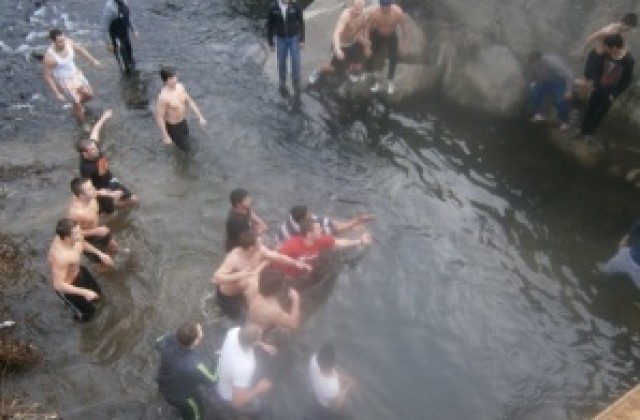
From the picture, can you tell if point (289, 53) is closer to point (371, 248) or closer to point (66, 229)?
point (371, 248)

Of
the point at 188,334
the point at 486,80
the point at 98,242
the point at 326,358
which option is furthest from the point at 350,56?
the point at 188,334

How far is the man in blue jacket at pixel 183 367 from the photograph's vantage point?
593 centimetres

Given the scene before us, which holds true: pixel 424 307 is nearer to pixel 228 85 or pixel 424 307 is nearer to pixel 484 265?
pixel 484 265

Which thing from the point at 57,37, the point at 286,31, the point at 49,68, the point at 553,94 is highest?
the point at 57,37

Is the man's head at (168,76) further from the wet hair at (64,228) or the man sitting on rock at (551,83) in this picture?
the man sitting on rock at (551,83)

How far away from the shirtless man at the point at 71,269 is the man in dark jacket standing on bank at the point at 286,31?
6.27 m

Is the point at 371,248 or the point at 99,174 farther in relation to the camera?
the point at 371,248

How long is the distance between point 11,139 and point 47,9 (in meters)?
6.61

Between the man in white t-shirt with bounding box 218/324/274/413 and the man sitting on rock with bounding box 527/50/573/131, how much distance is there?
8574 mm

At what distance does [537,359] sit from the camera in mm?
8328

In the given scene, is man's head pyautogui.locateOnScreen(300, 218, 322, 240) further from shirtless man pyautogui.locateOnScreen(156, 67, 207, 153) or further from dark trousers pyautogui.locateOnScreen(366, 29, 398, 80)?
dark trousers pyautogui.locateOnScreen(366, 29, 398, 80)

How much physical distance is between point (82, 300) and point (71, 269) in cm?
49

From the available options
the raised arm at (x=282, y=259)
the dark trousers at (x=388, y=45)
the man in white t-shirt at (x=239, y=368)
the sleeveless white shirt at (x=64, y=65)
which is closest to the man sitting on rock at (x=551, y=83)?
the dark trousers at (x=388, y=45)

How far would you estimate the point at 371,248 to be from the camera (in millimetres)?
9805
